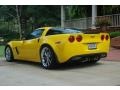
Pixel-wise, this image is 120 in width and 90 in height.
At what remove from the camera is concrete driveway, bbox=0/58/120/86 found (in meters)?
8.11

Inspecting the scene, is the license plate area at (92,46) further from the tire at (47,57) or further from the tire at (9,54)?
the tire at (9,54)

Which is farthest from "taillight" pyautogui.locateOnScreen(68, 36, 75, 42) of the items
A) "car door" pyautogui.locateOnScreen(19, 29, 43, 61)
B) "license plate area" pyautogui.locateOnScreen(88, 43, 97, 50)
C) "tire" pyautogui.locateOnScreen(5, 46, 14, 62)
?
"tire" pyautogui.locateOnScreen(5, 46, 14, 62)

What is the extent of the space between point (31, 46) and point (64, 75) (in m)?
2.44

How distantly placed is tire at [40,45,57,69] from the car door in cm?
39

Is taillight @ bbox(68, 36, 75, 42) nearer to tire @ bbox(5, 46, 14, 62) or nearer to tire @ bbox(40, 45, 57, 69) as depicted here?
tire @ bbox(40, 45, 57, 69)

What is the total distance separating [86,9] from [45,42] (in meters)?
16.9

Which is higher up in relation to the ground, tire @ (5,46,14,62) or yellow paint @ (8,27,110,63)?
yellow paint @ (8,27,110,63)

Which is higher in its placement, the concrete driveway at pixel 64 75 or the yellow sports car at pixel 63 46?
the yellow sports car at pixel 63 46

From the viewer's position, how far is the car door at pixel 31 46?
1111 cm

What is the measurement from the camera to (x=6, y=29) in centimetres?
4684

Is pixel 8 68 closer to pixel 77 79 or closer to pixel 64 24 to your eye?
pixel 77 79

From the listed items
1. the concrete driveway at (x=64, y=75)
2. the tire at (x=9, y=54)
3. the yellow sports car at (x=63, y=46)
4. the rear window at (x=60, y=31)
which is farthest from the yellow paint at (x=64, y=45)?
the tire at (x=9, y=54)

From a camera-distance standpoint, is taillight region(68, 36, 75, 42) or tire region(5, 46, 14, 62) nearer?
taillight region(68, 36, 75, 42)

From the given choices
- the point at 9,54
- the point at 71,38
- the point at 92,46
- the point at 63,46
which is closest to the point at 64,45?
the point at 63,46
